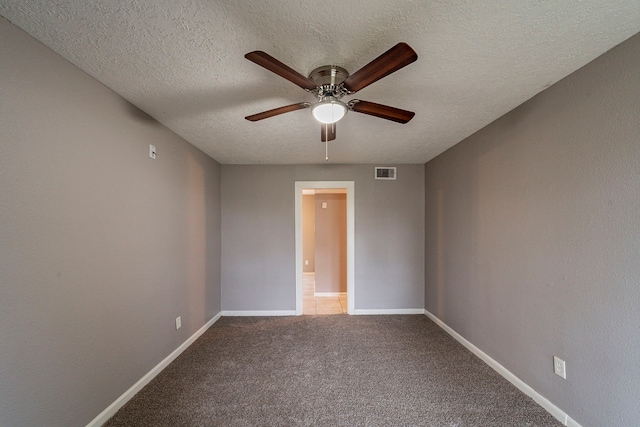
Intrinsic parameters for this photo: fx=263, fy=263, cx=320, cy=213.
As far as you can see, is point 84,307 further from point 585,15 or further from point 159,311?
point 585,15

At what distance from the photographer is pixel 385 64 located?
1198 mm

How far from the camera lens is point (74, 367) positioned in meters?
1.55

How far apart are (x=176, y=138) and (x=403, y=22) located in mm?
2383

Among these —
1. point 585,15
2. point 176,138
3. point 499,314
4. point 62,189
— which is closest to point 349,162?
point 176,138

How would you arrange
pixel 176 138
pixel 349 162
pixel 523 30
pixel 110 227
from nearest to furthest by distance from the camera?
pixel 523 30
pixel 110 227
pixel 176 138
pixel 349 162

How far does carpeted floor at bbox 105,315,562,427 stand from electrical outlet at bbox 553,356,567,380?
313mm

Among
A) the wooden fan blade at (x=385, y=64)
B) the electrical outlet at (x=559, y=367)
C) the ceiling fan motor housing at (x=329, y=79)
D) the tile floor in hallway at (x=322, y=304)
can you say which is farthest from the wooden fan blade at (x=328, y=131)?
the tile floor in hallway at (x=322, y=304)

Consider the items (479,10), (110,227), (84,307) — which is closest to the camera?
(479,10)

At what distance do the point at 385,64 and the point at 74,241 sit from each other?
199 cm

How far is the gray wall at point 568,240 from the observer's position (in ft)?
4.55

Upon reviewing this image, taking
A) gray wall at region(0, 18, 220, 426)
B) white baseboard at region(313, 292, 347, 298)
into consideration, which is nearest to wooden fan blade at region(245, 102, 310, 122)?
gray wall at region(0, 18, 220, 426)

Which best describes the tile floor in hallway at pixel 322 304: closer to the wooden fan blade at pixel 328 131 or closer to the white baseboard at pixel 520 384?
the white baseboard at pixel 520 384

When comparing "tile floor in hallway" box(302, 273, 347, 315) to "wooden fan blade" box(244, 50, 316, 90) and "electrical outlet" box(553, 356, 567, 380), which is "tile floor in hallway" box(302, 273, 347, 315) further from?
"wooden fan blade" box(244, 50, 316, 90)

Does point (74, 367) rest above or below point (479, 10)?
below
